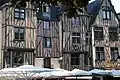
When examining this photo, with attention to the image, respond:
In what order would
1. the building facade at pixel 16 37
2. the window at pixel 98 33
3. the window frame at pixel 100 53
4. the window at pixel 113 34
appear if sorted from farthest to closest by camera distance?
the window at pixel 113 34
the window at pixel 98 33
the window frame at pixel 100 53
the building facade at pixel 16 37

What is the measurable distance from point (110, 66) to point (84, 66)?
2.83 metres

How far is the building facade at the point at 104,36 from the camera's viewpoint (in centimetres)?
2831

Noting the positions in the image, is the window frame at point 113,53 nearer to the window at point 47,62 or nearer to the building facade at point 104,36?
the building facade at point 104,36

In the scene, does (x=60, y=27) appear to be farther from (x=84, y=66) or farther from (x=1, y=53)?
(x=1, y=53)

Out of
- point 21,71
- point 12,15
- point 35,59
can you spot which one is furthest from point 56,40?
point 21,71

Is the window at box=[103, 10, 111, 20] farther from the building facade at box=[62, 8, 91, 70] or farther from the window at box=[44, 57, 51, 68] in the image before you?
the window at box=[44, 57, 51, 68]

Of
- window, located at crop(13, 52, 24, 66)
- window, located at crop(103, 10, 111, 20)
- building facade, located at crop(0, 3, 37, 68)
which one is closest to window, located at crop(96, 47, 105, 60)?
window, located at crop(103, 10, 111, 20)

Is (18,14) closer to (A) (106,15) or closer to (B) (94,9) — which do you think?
(B) (94,9)

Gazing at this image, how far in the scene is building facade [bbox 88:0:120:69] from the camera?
92.9 feet

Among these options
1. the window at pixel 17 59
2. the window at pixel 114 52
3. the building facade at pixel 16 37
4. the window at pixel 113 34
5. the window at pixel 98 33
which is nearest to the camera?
the building facade at pixel 16 37

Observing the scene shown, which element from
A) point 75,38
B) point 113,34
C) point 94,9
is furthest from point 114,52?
point 94,9

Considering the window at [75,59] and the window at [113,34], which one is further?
the window at [113,34]

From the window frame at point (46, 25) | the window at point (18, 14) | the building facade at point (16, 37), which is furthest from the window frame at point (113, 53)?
the window at point (18, 14)

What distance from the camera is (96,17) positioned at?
2912 centimetres
